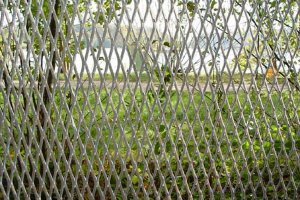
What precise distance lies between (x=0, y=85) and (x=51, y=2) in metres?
0.42

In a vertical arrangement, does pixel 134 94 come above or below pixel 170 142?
above

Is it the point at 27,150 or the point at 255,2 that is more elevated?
the point at 255,2

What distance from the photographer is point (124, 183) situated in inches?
139

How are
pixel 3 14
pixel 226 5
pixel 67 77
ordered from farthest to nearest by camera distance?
1. pixel 226 5
2. pixel 67 77
3. pixel 3 14

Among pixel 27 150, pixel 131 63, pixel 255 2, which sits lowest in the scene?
pixel 27 150

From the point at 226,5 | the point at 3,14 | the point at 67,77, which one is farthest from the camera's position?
the point at 226,5

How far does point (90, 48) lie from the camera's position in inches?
99.5

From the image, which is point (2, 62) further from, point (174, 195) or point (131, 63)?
point (174, 195)

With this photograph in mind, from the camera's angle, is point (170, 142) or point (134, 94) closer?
point (134, 94)

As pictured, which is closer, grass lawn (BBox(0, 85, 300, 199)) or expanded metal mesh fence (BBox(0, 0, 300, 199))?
expanded metal mesh fence (BBox(0, 0, 300, 199))

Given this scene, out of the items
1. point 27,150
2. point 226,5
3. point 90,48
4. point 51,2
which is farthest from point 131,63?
point 226,5

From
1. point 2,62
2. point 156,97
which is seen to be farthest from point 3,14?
point 156,97

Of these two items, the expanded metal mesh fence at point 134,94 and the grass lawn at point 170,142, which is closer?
the expanded metal mesh fence at point 134,94

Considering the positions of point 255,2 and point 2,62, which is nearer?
point 2,62
